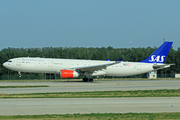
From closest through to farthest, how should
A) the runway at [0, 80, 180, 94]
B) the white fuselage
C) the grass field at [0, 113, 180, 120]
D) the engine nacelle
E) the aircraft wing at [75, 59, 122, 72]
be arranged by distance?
Result: the grass field at [0, 113, 180, 120] < the runway at [0, 80, 180, 94] < the engine nacelle < the aircraft wing at [75, 59, 122, 72] < the white fuselage

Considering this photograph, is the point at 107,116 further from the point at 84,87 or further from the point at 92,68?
the point at 92,68

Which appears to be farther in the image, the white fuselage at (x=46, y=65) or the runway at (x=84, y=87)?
the white fuselage at (x=46, y=65)

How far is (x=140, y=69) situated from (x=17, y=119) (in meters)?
42.0

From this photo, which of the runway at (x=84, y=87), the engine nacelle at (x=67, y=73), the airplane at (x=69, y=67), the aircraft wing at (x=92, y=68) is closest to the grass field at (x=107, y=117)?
the runway at (x=84, y=87)

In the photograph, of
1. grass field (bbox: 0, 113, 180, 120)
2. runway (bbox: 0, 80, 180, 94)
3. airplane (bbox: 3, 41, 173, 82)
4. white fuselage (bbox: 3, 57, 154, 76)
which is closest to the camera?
grass field (bbox: 0, 113, 180, 120)

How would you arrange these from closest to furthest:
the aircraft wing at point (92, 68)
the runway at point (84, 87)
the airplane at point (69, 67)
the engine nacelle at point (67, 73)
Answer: the runway at point (84, 87)
the engine nacelle at point (67, 73)
the aircraft wing at point (92, 68)
the airplane at point (69, 67)

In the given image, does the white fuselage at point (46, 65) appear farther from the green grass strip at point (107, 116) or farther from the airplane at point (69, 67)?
the green grass strip at point (107, 116)

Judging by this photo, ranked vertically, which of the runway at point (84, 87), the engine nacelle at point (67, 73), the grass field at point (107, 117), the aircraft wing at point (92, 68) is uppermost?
the aircraft wing at point (92, 68)

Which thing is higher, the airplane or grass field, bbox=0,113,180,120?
the airplane

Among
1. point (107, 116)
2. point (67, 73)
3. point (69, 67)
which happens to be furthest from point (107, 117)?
point (69, 67)

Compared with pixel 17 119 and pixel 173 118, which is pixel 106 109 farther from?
pixel 17 119

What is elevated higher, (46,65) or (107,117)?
(46,65)

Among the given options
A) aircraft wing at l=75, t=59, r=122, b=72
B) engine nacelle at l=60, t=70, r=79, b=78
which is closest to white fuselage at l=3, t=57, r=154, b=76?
aircraft wing at l=75, t=59, r=122, b=72

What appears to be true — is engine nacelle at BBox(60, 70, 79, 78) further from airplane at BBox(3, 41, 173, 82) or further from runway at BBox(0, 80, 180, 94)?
runway at BBox(0, 80, 180, 94)
